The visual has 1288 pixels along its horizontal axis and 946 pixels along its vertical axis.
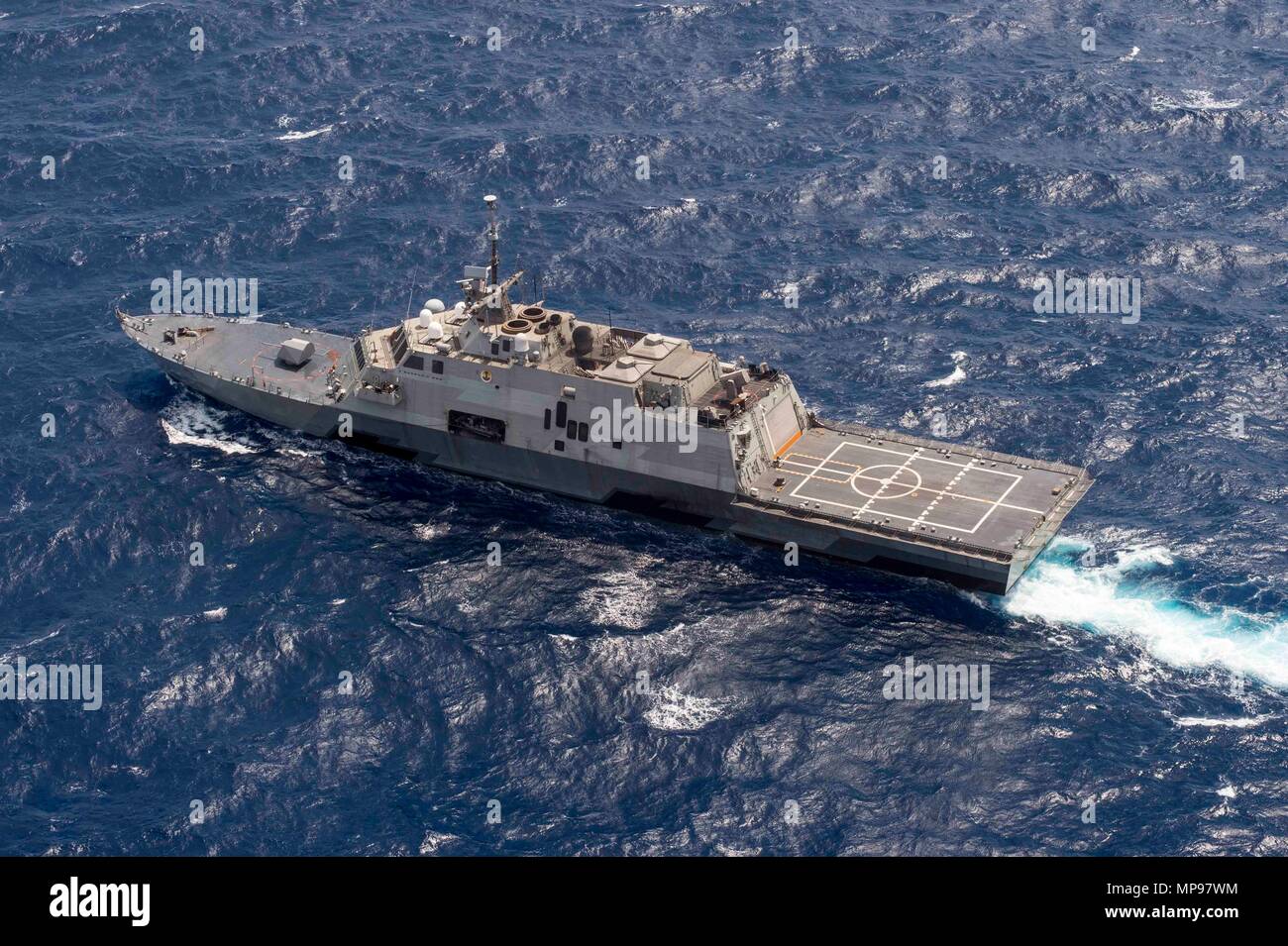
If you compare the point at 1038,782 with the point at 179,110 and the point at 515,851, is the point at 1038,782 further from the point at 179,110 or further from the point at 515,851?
the point at 179,110

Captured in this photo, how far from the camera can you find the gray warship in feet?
269

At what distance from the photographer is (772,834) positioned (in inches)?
2603

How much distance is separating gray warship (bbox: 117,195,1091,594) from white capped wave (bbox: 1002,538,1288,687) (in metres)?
2.09

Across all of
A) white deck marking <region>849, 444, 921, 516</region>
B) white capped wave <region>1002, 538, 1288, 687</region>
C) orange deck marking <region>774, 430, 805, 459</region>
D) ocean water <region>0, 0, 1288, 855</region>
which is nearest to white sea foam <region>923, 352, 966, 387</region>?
ocean water <region>0, 0, 1288, 855</region>

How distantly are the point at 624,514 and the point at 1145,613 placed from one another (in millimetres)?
26796

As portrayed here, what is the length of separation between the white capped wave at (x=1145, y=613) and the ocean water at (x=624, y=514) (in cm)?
22

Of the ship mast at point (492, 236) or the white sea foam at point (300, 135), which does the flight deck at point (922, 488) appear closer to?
the ship mast at point (492, 236)

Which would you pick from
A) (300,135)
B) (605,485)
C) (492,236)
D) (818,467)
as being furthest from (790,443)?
(300,135)

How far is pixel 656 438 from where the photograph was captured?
8475 centimetres

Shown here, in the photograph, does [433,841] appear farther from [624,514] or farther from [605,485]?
[605,485]

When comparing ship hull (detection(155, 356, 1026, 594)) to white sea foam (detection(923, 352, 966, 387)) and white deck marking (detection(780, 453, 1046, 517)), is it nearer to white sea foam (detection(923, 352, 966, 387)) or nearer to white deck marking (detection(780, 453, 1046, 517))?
white deck marking (detection(780, 453, 1046, 517))

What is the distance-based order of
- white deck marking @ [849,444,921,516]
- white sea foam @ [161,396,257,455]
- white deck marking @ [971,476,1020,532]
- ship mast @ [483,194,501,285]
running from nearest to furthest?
white deck marking @ [971,476,1020,532], white deck marking @ [849,444,921,516], ship mast @ [483,194,501,285], white sea foam @ [161,396,257,455]

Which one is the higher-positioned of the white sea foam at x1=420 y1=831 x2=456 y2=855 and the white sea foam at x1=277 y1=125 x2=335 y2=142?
the white sea foam at x1=277 y1=125 x2=335 y2=142

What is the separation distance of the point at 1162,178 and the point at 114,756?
253 feet
